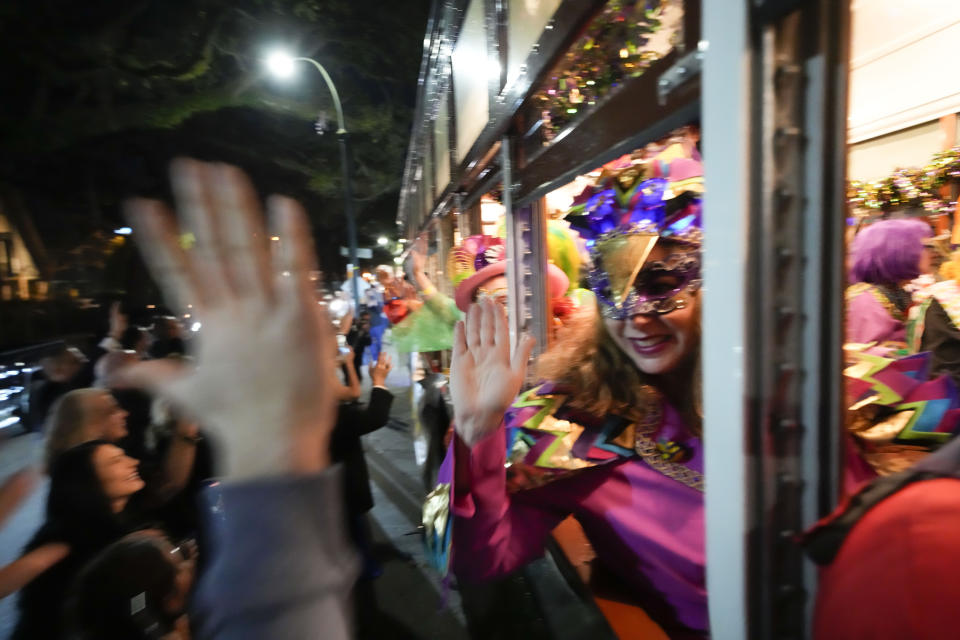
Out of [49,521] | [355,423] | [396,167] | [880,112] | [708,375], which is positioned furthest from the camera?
[396,167]

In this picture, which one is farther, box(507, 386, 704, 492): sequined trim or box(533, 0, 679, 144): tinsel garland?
box(507, 386, 704, 492): sequined trim

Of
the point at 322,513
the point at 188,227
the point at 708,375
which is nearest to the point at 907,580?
the point at 708,375

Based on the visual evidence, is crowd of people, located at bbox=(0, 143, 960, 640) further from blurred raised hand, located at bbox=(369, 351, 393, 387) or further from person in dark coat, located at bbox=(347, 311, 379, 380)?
person in dark coat, located at bbox=(347, 311, 379, 380)

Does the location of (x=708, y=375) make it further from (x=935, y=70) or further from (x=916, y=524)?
(x=935, y=70)

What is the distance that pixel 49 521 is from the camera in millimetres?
1928

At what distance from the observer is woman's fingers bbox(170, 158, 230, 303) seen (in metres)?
0.86

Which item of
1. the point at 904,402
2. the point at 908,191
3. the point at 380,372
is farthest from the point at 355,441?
the point at 908,191

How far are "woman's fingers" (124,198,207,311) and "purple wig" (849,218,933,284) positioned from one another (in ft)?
12.7

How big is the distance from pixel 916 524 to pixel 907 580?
0.07 meters

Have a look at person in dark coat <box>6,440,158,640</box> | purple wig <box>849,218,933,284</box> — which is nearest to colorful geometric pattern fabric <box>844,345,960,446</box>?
purple wig <box>849,218,933,284</box>

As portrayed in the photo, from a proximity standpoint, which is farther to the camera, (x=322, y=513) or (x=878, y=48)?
(x=878, y=48)

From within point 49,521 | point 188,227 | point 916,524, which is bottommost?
point 49,521

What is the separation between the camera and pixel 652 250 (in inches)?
60.8

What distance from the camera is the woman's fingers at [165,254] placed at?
0.89 metres
